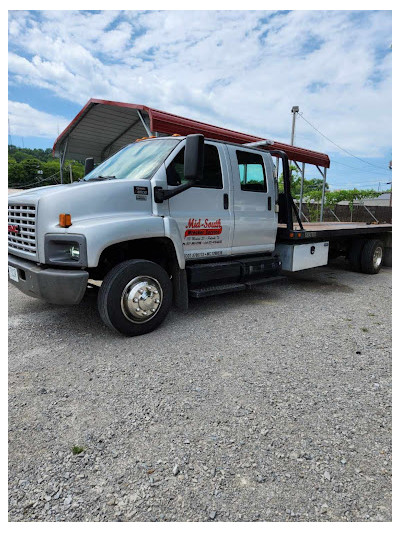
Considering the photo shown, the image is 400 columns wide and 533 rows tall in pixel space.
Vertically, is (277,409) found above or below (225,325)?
below

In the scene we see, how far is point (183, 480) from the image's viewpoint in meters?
1.88

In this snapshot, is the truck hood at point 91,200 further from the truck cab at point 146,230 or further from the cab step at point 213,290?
the cab step at point 213,290

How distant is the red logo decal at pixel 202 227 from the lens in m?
4.28

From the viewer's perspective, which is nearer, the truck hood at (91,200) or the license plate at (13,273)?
the truck hood at (91,200)

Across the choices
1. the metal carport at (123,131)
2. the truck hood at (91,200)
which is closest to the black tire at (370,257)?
the metal carport at (123,131)

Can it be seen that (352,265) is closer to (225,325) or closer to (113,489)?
(225,325)

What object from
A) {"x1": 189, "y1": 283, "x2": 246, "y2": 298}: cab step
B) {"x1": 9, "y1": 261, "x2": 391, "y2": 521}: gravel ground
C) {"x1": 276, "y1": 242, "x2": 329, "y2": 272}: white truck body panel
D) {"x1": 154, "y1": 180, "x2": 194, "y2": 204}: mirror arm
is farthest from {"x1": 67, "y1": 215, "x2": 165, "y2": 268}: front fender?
{"x1": 276, "y1": 242, "x2": 329, "y2": 272}: white truck body panel

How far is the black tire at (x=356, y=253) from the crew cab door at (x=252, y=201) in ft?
11.0

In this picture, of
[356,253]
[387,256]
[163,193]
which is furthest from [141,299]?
[387,256]

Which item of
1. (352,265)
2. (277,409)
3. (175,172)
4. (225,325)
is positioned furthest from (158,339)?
(352,265)

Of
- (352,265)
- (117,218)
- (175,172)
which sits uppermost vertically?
(175,172)

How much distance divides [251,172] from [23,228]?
124 inches

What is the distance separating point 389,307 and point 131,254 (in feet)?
13.1

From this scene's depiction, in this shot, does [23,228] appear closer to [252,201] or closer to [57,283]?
[57,283]
